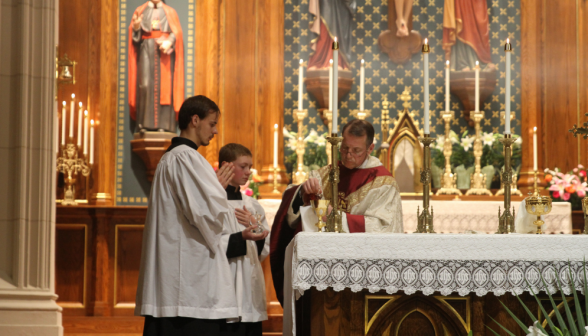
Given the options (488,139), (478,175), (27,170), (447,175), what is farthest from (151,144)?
(488,139)

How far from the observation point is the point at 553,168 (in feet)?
25.7

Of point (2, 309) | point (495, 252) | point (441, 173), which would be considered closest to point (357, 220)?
point (495, 252)

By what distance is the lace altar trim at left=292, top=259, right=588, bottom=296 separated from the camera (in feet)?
10.9

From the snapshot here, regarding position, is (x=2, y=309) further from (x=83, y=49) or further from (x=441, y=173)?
(x=441, y=173)

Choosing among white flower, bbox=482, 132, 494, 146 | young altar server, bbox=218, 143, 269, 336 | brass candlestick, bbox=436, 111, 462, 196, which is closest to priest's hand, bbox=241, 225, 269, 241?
young altar server, bbox=218, 143, 269, 336

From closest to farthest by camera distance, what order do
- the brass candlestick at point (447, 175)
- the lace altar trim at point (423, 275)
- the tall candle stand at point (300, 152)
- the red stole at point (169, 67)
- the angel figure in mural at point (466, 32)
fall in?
the lace altar trim at point (423, 275) < the tall candle stand at point (300, 152) < the brass candlestick at point (447, 175) < the red stole at point (169, 67) < the angel figure in mural at point (466, 32)

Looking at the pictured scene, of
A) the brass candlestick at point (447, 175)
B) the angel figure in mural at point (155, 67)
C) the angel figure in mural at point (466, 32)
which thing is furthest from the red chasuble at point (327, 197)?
the angel figure in mural at point (466, 32)

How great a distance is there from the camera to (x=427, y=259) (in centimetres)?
332

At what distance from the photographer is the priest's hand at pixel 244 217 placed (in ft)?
12.7

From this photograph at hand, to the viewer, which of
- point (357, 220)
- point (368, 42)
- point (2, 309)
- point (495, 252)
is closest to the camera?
point (495, 252)

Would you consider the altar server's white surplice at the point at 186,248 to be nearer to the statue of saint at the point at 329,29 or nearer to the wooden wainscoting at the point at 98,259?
the wooden wainscoting at the point at 98,259

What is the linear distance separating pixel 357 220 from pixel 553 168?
4763mm

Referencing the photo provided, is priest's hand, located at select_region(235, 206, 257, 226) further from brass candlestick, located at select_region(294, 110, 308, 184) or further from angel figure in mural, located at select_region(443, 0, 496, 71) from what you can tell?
angel figure in mural, located at select_region(443, 0, 496, 71)

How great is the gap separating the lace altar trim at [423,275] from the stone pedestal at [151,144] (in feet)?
14.2
